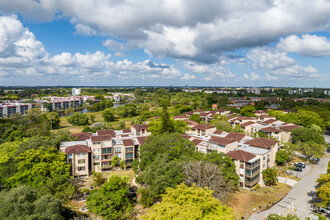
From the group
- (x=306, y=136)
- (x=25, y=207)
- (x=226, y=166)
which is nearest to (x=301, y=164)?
(x=306, y=136)

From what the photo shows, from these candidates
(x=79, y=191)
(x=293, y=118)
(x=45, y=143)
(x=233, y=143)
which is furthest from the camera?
(x=293, y=118)

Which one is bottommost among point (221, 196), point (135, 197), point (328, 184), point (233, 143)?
→ point (135, 197)

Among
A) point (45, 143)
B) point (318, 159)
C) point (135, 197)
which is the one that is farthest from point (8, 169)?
point (318, 159)

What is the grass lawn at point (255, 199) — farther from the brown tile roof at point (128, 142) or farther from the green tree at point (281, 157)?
the brown tile roof at point (128, 142)

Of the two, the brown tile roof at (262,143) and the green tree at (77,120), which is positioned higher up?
the brown tile roof at (262,143)

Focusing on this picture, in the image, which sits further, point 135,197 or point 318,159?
point 318,159

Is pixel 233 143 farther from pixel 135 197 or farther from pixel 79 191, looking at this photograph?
pixel 79 191

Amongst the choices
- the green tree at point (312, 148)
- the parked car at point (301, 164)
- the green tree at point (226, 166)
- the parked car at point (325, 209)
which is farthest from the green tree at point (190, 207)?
the green tree at point (312, 148)
